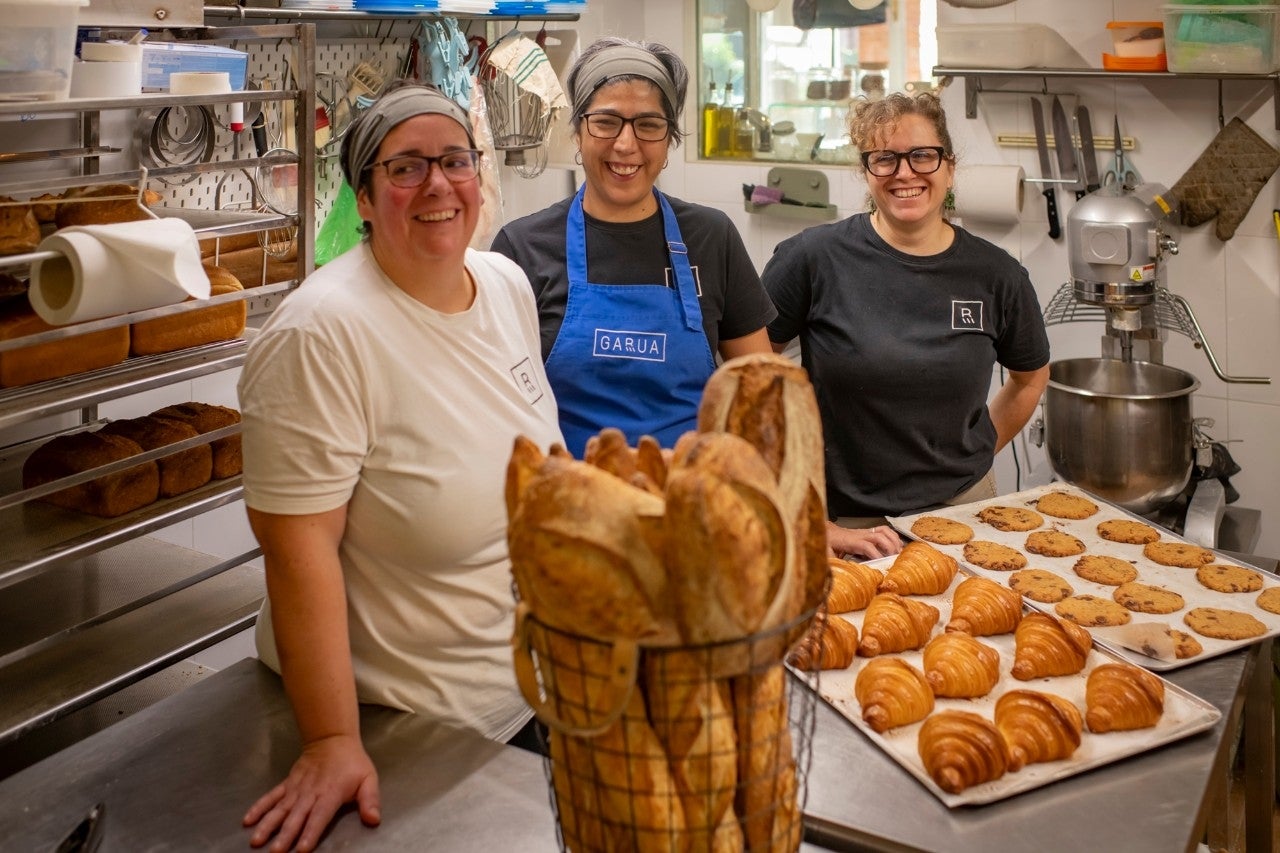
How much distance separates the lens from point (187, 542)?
2854mm

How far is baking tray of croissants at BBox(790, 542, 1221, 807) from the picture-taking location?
1.33 metres

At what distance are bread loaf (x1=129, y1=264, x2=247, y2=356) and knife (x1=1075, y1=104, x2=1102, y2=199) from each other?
2.35 metres

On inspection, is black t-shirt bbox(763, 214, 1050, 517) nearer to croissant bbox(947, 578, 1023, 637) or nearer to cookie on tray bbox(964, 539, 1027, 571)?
cookie on tray bbox(964, 539, 1027, 571)

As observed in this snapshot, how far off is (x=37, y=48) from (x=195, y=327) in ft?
1.69

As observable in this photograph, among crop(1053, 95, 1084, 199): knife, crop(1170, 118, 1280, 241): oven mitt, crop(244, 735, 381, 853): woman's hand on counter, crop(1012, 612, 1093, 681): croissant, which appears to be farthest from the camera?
crop(1053, 95, 1084, 199): knife

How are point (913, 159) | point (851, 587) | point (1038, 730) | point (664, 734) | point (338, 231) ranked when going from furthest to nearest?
1. point (338, 231)
2. point (913, 159)
3. point (851, 587)
4. point (1038, 730)
5. point (664, 734)

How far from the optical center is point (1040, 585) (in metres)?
1.90

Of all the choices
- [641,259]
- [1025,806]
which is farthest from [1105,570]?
[641,259]

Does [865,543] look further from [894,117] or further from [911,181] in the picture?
[894,117]

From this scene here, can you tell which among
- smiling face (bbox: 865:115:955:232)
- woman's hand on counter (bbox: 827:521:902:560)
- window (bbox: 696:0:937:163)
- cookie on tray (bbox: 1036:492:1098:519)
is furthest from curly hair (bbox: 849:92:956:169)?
window (bbox: 696:0:937:163)

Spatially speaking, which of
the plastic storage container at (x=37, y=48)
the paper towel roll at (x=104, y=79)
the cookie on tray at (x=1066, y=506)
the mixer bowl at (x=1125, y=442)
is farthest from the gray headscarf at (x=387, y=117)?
the mixer bowl at (x=1125, y=442)

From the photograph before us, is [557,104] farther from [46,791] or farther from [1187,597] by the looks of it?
[46,791]

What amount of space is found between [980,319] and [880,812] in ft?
4.42

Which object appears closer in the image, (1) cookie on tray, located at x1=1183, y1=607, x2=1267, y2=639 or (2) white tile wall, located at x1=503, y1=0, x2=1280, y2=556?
(1) cookie on tray, located at x1=1183, y1=607, x2=1267, y2=639
